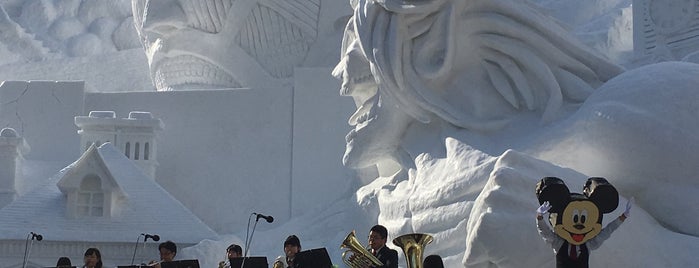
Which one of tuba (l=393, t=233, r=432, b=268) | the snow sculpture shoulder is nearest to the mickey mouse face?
tuba (l=393, t=233, r=432, b=268)

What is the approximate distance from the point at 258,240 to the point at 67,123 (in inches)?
160

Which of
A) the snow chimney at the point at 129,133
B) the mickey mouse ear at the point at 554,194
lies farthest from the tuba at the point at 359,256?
the snow chimney at the point at 129,133

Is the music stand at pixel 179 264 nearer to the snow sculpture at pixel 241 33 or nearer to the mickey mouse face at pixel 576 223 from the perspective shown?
the mickey mouse face at pixel 576 223

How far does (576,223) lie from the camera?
336 inches

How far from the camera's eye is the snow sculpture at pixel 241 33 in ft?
59.8

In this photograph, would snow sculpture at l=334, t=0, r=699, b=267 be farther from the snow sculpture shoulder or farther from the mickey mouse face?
the mickey mouse face

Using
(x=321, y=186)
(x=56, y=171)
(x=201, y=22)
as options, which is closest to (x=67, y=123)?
(x=56, y=171)

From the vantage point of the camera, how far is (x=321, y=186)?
666 inches

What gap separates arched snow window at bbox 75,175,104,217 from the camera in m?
14.8

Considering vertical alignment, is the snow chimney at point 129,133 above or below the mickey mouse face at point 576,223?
above

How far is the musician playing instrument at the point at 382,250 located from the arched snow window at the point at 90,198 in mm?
5849

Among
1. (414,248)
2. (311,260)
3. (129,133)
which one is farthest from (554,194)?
(129,133)

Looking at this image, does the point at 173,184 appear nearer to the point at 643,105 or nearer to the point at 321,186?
the point at 321,186

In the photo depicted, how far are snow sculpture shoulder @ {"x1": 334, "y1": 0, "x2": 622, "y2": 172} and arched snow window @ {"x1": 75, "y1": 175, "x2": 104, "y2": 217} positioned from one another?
352 centimetres
